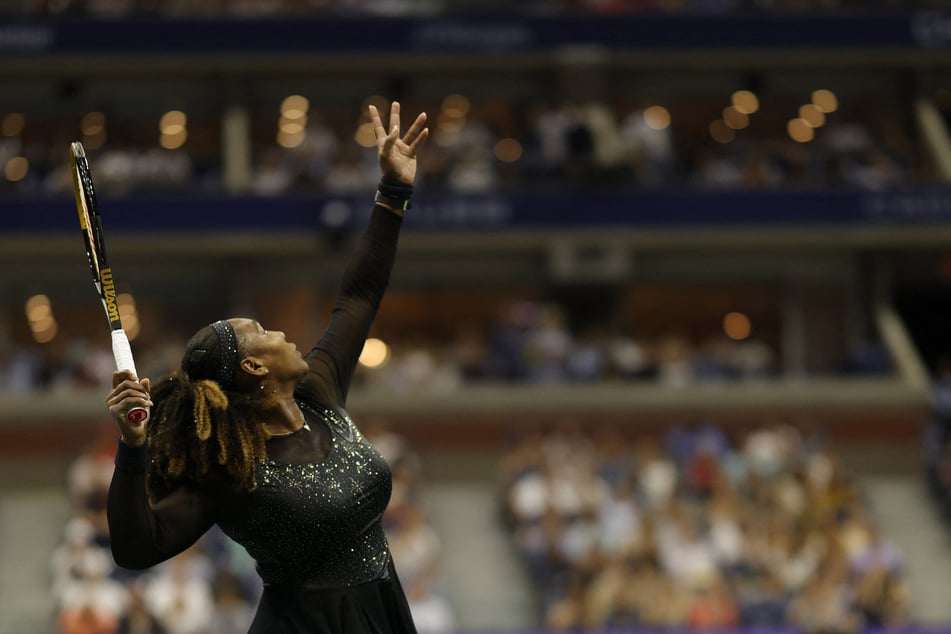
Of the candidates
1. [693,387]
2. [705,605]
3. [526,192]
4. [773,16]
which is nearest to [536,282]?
[526,192]

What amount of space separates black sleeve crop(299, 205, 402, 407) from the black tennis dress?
0.11m

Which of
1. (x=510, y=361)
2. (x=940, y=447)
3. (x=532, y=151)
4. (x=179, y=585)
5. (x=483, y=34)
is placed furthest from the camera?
(x=483, y=34)

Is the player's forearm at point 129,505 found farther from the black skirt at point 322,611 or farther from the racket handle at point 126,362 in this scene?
the black skirt at point 322,611

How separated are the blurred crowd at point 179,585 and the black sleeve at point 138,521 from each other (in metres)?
10.3

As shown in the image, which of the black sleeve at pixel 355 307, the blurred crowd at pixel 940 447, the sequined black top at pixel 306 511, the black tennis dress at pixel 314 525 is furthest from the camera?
the blurred crowd at pixel 940 447

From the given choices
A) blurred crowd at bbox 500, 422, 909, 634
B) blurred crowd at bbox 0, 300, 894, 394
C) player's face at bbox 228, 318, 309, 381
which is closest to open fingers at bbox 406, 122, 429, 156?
player's face at bbox 228, 318, 309, 381

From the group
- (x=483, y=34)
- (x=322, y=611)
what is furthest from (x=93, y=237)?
(x=483, y=34)

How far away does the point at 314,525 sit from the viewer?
12.2 ft

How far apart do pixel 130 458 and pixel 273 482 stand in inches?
18.7

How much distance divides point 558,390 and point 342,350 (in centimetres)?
1461

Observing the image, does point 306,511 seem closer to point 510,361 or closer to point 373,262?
point 373,262

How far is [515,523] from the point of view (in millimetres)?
16375

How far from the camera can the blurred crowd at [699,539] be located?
46.1 feet

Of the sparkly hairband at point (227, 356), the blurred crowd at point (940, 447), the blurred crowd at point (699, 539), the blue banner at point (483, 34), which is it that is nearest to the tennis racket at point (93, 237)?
the sparkly hairband at point (227, 356)
